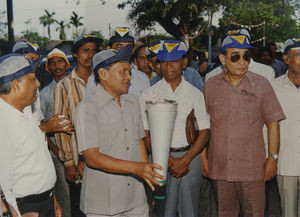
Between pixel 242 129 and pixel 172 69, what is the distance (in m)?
1.01

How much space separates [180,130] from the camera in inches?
149

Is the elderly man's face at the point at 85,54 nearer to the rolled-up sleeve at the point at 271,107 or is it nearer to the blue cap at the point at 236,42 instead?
the blue cap at the point at 236,42

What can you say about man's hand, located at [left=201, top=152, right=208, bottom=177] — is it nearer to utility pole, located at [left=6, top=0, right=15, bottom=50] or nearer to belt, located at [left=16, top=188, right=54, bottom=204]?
belt, located at [left=16, top=188, right=54, bottom=204]

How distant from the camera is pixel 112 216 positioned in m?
3.03

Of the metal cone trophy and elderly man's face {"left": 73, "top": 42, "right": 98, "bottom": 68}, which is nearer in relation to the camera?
the metal cone trophy

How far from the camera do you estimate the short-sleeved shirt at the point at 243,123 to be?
3617 mm

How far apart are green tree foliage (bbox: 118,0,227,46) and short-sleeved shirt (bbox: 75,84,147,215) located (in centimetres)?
3335

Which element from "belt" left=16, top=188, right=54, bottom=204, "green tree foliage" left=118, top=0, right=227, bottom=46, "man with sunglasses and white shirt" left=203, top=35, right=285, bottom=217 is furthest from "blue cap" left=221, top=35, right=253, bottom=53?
"green tree foliage" left=118, top=0, right=227, bottom=46

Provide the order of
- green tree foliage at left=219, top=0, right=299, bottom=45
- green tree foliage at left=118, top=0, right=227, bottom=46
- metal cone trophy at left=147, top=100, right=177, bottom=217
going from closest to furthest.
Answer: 1. metal cone trophy at left=147, top=100, right=177, bottom=217
2. green tree foliage at left=118, top=0, right=227, bottom=46
3. green tree foliage at left=219, top=0, right=299, bottom=45

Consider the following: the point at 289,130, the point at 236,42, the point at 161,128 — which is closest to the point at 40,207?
the point at 161,128

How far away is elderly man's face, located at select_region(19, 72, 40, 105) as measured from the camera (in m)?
2.82

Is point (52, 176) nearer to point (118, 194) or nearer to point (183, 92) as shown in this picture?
point (118, 194)

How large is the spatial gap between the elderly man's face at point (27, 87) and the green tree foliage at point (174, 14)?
3351 cm

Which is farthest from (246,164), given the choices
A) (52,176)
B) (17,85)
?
(17,85)
